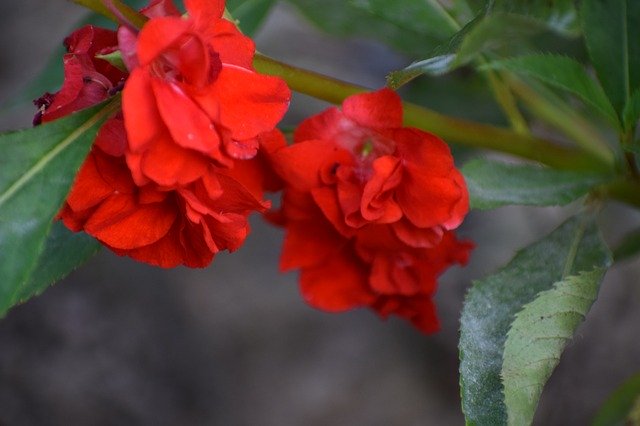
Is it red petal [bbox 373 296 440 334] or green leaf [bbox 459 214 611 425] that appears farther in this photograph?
red petal [bbox 373 296 440 334]

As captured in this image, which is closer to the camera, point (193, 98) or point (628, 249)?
point (193, 98)

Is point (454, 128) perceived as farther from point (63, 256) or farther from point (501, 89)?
point (63, 256)

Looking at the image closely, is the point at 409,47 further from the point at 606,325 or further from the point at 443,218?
the point at 606,325

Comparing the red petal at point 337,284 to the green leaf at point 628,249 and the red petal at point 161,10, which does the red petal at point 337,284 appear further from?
the green leaf at point 628,249

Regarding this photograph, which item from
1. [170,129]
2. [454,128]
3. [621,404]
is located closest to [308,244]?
[454,128]

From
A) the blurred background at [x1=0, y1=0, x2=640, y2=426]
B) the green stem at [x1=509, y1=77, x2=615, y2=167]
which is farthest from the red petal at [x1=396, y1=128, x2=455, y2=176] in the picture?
the blurred background at [x1=0, y1=0, x2=640, y2=426]

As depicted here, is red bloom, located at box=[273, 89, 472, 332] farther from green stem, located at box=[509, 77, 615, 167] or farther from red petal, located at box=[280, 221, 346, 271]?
green stem, located at box=[509, 77, 615, 167]
